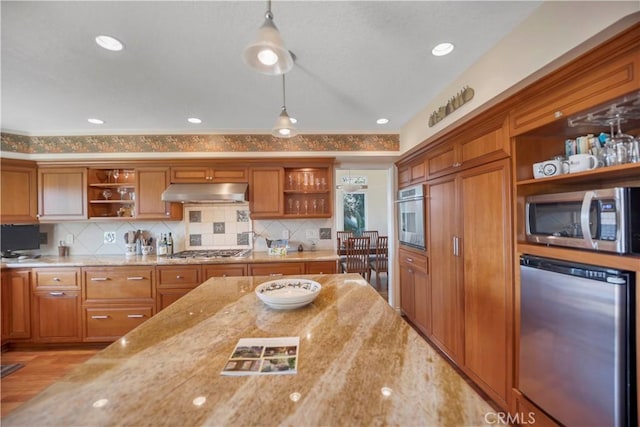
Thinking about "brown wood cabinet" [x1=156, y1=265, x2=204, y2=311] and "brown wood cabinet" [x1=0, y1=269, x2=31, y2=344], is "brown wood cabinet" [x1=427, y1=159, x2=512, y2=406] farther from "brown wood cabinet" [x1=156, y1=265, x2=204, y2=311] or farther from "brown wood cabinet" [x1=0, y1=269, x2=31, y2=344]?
"brown wood cabinet" [x1=0, y1=269, x2=31, y2=344]

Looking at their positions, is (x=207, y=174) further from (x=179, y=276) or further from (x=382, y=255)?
(x=382, y=255)

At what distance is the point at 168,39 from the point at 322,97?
4.16ft

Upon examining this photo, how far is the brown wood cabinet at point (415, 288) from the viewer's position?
2701 millimetres

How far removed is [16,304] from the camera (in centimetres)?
270

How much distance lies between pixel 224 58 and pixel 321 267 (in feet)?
7.33

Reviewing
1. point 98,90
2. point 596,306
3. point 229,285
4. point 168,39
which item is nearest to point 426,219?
point 596,306

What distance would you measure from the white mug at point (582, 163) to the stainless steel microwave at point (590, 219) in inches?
5.6

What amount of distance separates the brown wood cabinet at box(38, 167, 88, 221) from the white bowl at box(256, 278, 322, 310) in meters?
3.04

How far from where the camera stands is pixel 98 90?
214 centimetres

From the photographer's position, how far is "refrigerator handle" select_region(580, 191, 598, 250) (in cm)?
119

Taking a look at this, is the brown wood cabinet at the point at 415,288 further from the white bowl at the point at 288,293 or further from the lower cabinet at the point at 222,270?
the lower cabinet at the point at 222,270

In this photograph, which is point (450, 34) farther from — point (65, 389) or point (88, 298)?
point (88, 298)

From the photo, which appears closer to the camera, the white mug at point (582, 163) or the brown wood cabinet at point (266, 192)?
the white mug at point (582, 163)

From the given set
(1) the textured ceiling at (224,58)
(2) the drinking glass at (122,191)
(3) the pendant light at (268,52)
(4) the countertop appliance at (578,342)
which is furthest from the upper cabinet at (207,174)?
(4) the countertop appliance at (578,342)
